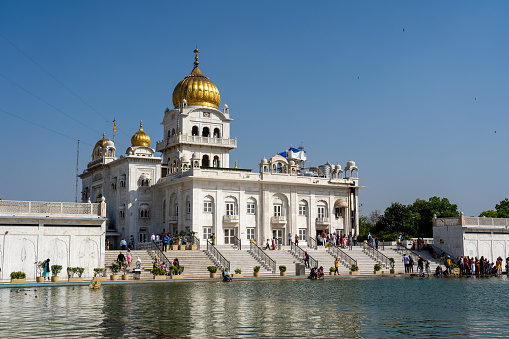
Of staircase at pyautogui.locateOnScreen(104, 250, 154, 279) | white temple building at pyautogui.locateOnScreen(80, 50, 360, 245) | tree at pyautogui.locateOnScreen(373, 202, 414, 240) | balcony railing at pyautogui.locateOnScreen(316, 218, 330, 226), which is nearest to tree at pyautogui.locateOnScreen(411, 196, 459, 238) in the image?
tree at pyautogui.locateOnScreen(373, 202, 414, 240)

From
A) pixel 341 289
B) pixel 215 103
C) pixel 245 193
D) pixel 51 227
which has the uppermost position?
pixel 215 103

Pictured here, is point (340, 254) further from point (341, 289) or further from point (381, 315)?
point (381, 315)

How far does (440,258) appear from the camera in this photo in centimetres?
4862

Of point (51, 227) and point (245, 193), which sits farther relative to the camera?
point (245, 193)

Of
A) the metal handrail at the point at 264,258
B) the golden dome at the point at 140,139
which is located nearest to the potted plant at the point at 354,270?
the metal handrail at the point at 264,258

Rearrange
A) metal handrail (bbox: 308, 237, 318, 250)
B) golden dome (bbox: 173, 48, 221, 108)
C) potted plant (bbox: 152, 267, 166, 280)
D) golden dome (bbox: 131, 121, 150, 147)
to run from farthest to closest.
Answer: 1. golden dome (bbox: 173, 48, 221, 108)
2. golden dome (bbox: 131, 121, 150, 147)
3. metal handrail (bbox: 308, 237, 318, 250)
4. potted plant (bbox: 152, 267, 166, 280)

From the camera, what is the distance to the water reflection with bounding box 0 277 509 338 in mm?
15531

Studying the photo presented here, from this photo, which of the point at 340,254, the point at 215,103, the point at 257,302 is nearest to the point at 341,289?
the point at 257,302

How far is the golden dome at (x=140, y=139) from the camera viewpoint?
5869cm

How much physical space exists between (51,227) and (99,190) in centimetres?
2486

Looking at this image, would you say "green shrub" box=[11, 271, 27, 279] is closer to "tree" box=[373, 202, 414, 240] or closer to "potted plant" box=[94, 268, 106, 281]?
"potted plant" box=[94, 268, 106, 281]

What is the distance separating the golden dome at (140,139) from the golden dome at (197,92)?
218 inches

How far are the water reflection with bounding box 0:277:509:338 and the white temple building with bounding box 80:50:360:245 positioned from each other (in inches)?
908

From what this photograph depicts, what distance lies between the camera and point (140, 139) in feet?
193
